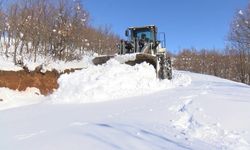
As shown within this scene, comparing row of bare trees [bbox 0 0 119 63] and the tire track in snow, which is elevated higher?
row of bare trees [bbox 0 0 119 63]

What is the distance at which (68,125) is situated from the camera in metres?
8.72

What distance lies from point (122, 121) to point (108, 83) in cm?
566

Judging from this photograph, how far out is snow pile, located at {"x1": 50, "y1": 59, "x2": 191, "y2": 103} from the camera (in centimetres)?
1387

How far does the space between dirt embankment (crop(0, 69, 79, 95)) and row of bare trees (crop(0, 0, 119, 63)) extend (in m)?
4.48

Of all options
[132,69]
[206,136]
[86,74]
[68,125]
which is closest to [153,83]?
[132,69]

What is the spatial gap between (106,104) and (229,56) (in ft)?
174

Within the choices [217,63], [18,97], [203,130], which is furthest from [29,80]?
[217,63]

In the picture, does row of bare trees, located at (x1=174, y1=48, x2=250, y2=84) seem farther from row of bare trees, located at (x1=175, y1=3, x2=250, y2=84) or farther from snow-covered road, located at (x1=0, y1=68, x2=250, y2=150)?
snow-covered road, located at (x1=0, y1=68, x2=250, y2=150)

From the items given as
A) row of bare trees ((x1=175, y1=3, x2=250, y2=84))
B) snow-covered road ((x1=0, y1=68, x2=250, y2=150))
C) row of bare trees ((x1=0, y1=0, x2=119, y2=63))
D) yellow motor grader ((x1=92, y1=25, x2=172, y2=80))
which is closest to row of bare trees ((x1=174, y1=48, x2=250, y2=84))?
row of bare trees ((x1=175, y1=3, x2=250, y2=84))

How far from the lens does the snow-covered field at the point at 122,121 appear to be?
271 inches

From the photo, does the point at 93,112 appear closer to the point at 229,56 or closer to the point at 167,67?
the point at 167,67

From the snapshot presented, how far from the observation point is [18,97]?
54.1ft

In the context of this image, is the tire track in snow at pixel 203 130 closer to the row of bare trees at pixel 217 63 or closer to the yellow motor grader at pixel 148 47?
the yellow motor grader at pixel 148 47

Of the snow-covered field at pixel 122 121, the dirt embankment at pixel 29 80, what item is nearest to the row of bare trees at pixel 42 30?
the dirt embankment at pixel 29 80
